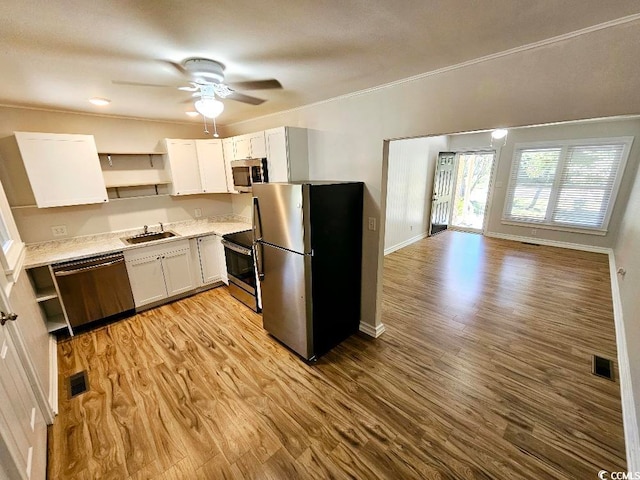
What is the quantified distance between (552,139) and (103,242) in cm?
816

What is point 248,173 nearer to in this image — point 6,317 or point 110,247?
point 110,247

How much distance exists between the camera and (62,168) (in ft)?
9.39

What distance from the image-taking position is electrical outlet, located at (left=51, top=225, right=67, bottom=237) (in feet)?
10.3

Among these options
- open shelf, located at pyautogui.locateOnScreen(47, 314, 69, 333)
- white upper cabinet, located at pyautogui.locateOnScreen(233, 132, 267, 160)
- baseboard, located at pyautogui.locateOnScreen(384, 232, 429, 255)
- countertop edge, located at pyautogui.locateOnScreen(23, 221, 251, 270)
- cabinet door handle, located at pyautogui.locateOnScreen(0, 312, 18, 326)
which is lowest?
baseboard, located at pyautogui.locateOnScreen(384, 232, 429, 255)

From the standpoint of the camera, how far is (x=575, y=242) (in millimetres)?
5363

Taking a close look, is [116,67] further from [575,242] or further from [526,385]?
[575,242]

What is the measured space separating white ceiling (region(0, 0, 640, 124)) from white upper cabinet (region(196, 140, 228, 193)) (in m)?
1.67

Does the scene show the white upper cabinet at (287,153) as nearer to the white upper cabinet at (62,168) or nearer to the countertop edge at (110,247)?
the countertop edge at (110,247)

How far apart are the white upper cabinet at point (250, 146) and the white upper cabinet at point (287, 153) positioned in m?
0.11

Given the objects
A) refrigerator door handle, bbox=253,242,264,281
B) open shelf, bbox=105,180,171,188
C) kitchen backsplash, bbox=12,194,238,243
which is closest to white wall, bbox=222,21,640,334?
refrigerator door handle, bbox=253,242,264,281

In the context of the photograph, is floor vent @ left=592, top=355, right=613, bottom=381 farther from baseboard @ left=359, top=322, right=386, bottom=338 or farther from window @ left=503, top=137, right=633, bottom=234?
window @ left=503, top=137, right=633, bottom=234

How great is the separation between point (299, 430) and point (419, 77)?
2.81 m

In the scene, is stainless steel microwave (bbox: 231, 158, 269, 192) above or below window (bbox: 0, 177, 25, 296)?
above

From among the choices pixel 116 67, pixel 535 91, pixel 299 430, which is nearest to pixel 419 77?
pixel 535 91
